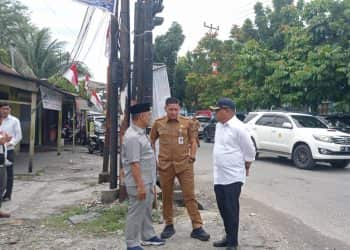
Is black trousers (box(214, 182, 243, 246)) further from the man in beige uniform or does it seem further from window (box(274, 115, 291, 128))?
window (box(274, 115, 291, 128))

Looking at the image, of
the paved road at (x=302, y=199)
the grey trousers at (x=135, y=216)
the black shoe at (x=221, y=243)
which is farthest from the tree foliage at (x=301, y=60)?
the grey trousers at (x=135, y=216)

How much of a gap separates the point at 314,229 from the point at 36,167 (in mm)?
9558

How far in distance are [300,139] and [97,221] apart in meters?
8.48

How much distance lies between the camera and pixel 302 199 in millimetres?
8703

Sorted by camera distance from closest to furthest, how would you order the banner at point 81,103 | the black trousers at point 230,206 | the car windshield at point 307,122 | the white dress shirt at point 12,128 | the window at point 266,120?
the black trousers at point 230,206 → the white dress shirt at point 12,128 → the car windshield at point 307,122 → the window at point 266,120 → the banner at point 81,103

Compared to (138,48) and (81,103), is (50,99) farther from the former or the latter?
(138,48)

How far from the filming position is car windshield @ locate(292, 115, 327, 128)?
1398cm

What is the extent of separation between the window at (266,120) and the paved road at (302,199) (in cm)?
154

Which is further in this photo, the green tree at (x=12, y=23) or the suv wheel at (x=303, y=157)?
the green tree at (x=12, y=23)

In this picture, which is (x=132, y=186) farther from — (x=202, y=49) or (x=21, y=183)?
(x=202, y=49)

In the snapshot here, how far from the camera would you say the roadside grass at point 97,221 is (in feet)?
20.5

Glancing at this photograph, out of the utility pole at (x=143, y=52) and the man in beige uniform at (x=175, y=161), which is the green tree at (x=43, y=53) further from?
the man in beige uniform at (x=175, y=161)

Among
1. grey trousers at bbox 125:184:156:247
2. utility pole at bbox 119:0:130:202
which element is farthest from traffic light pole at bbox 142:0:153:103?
grey trousers at bbox 125:184:156:247

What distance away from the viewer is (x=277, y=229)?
20.9ft
